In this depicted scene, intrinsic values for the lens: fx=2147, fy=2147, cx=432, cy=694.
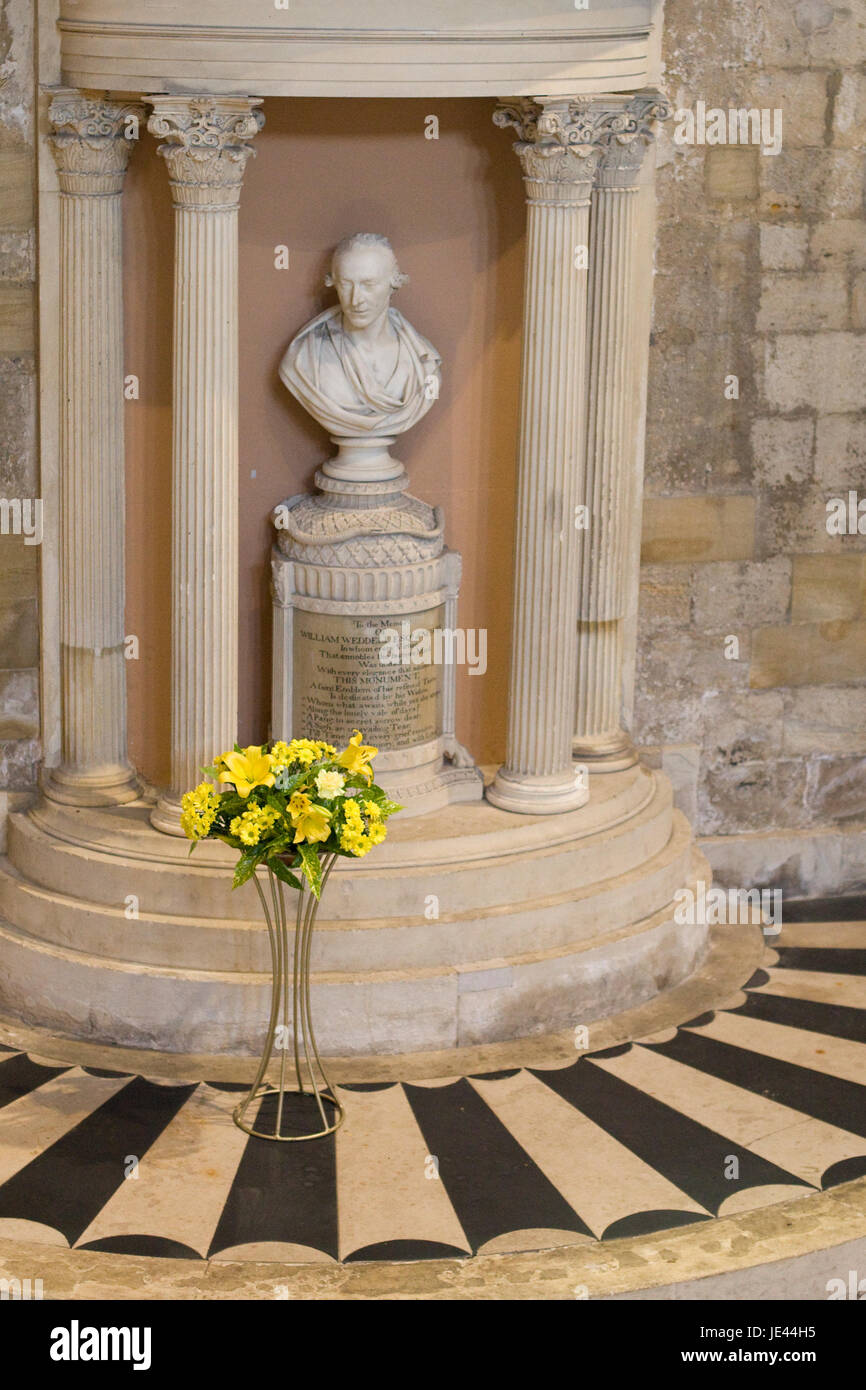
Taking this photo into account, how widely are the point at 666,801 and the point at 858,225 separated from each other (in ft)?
10.6

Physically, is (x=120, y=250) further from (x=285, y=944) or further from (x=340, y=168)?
(x=285, y=944)

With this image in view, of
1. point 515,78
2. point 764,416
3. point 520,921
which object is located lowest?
point 520,921

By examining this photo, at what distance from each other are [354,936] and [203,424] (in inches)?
98.0

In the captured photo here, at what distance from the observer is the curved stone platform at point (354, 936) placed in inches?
395

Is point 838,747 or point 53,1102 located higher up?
point 838,747

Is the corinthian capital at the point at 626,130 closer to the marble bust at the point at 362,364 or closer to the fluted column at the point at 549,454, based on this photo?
the fluted column at the point at 549,454

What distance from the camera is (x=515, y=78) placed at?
9.76m

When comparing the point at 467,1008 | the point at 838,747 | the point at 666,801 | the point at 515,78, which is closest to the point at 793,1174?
the point at 467,1008

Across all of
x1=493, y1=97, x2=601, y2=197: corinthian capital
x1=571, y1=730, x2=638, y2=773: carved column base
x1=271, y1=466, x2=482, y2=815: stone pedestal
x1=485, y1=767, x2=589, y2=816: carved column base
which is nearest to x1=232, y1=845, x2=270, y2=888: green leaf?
x1=271, y1=466, x2=482, y2=815: stone pedestal

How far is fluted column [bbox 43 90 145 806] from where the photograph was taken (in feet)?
33.0

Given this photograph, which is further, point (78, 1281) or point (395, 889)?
point (395, 889)

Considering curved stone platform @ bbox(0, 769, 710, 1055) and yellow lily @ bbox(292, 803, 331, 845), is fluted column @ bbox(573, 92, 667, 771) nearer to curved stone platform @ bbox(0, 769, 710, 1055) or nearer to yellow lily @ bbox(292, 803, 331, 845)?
curved stone platform @ bbox(0, 769, 710, 1055)

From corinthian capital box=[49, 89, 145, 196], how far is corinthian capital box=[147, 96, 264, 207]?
0.38m

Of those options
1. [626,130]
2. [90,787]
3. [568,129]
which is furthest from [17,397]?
[626,130]
